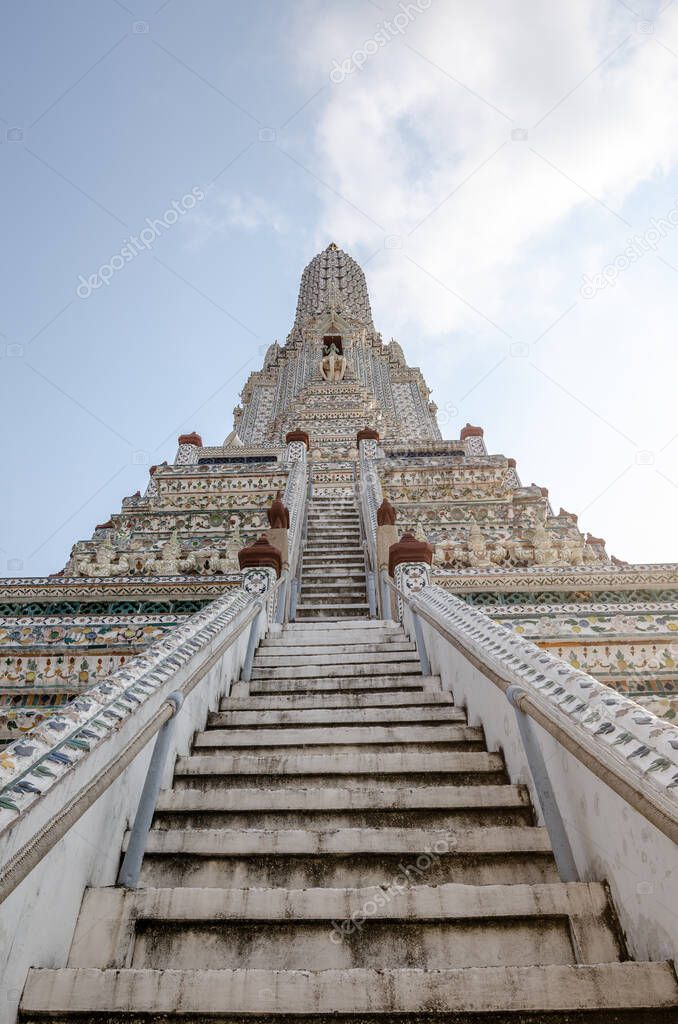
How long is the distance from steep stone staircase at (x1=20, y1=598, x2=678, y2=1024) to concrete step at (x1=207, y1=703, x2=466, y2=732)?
1 centimetres

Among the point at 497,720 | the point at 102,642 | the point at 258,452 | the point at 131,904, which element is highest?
the point at 258,452

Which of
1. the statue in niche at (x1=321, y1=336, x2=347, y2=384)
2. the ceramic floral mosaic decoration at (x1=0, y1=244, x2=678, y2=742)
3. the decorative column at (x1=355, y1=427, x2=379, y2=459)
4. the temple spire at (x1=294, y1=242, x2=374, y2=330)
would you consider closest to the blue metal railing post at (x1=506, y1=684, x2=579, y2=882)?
the ceramic floral mosaic decoration at (x1=0, y1=244, x2=678, y2=742)

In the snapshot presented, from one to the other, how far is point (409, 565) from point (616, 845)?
428cm

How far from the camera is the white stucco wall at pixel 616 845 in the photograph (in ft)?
5.98

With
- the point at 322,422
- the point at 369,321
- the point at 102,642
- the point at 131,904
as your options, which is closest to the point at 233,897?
the point at 131,904

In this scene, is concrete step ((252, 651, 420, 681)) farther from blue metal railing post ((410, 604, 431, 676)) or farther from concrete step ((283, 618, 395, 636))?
concrete step ((283, 618, 395, 636))

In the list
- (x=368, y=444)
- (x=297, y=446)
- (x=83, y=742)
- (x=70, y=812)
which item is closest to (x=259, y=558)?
(x=83, y=742)

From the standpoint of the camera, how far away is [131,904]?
2156mm

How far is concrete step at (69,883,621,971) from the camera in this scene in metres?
2.03

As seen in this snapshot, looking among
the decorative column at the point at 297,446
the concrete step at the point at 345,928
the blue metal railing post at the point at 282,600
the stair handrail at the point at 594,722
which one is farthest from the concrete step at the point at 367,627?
the decorative column at the point at 297,446

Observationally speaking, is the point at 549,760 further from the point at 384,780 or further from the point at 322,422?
the point at 322,422

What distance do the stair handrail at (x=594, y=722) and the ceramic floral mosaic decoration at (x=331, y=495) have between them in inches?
68.2

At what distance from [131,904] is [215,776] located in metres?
0.94

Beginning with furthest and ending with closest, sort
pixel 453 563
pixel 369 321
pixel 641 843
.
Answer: pixel 369 321 < pixel 453 563 < pixel 641 843
